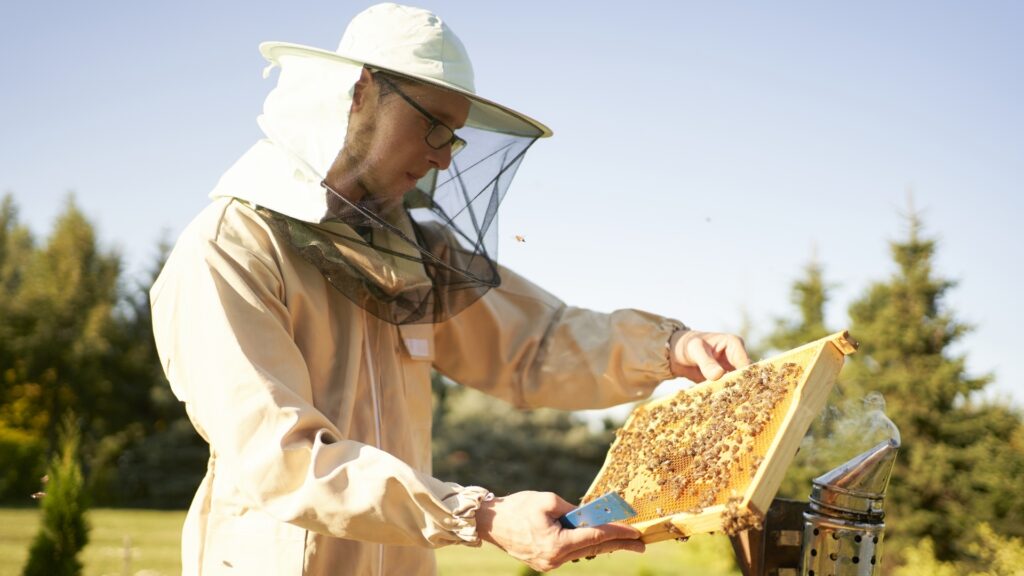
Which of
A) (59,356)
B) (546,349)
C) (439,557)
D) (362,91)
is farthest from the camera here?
(59,356)

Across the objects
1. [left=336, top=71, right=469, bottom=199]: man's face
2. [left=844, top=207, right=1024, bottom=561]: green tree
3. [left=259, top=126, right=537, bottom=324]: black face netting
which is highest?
[left=336, top=71, right=469, bottom=199]: man's face

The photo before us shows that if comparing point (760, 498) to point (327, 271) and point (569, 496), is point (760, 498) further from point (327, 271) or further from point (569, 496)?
point (569, 496)

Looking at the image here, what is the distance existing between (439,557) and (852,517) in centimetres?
1082

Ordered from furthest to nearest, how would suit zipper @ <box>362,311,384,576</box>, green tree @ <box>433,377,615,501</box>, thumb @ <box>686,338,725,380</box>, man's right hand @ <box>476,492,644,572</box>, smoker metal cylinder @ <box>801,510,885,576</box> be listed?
green tree @ <box>433,377,615,501</box>, thumb @ <box>686,338,725,380</box>, suit zipper @ <box>362,311,384,576</box>, smoker metal cylinder @ <box>801,510,885,576</box>, man's right hand @ <box>476,492,644,572</box>

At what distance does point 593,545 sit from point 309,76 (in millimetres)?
1592

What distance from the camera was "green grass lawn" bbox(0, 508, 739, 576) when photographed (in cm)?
1071

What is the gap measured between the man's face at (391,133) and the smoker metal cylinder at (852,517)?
1.53 meters

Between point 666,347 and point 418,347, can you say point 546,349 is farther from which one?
point 418,347

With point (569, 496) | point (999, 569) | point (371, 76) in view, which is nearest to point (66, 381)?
point (569, 496)

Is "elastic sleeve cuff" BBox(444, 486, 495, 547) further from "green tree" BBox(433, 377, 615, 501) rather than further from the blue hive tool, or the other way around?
"green tree" BBox(433, 377, 615, 501)

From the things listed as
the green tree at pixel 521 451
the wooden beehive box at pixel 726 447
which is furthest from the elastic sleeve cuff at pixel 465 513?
the green tree at pixel 521 451

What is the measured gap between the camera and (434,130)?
2.78 m

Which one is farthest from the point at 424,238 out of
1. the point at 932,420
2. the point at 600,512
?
the point at 932,420

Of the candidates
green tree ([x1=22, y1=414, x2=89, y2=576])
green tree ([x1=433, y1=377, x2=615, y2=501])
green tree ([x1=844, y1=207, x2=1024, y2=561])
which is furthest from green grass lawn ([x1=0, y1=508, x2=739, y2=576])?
green tree ([x1=433, y1=377, x2=615, y2=501])
